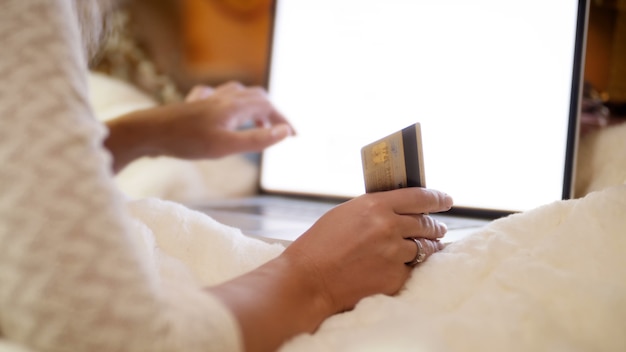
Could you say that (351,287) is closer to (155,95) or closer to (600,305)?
(600,305)

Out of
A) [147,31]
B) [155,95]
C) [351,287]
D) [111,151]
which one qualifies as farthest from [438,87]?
[147,31]

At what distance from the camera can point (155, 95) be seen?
3.97 ft

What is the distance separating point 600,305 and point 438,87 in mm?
364

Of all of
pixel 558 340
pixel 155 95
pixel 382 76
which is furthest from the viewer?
pixel 155 95

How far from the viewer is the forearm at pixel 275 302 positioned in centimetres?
36

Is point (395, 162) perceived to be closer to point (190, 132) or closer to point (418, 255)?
point (418, 255)

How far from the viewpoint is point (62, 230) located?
302 millimetres

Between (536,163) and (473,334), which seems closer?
(473,334)

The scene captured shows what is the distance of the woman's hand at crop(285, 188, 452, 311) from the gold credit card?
0.01 metres

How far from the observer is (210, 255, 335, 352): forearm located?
1.19 ft

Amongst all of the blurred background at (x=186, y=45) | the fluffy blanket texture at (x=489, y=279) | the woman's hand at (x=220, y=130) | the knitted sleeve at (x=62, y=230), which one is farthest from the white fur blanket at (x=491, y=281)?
the blurred background at (x=186, y=45)

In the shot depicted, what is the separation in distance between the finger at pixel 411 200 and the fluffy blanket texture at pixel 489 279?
47mm

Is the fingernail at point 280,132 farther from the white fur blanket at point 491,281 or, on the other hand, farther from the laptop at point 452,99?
the white fur blanket at point 491,281

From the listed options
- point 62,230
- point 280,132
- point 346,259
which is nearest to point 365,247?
point 346,259
